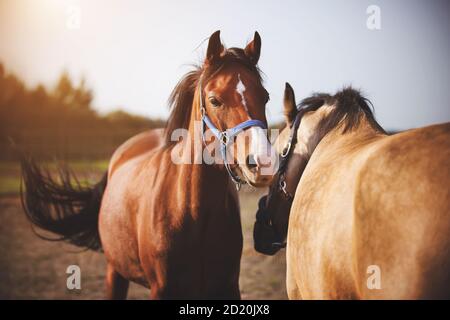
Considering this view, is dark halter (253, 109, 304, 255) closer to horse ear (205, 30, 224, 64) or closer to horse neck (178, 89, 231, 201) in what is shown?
horse neck (178, 89, 231, 201)

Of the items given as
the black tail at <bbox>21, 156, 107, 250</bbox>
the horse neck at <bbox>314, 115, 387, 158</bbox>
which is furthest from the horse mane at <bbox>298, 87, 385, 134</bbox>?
the black tail at <bbox>21, 156, 107, 250</bbox>

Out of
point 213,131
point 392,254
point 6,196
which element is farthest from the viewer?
point 6,196

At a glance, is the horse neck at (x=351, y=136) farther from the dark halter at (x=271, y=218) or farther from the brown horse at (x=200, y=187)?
the brown horse at (x=200, y=187)

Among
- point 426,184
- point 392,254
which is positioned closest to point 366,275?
point 392,254

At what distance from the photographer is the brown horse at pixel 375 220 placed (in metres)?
1.39

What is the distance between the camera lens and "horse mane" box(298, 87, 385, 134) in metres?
2.43

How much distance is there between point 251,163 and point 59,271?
4552 millimetres

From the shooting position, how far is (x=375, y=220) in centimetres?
152

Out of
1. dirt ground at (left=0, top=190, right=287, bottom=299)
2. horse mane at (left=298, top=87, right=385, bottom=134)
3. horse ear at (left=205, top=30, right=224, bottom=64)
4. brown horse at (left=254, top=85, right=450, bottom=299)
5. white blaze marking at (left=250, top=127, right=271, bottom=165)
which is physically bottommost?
dirt ground at (left=0, top=190, right=287, bottom=299)

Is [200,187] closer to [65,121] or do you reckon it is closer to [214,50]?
[214,50]

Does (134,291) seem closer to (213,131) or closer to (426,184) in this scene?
(213,131)

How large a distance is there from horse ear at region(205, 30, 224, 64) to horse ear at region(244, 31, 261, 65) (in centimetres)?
21

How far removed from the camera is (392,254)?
58.1 inches

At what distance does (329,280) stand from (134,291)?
3.84m
